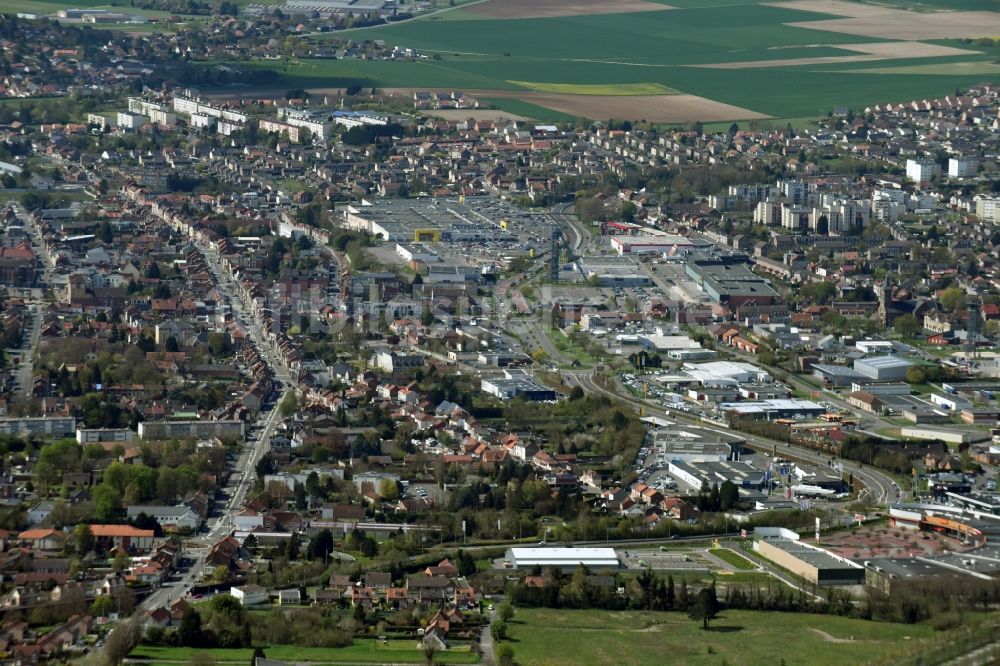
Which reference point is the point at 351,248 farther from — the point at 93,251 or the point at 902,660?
the point at 902,660

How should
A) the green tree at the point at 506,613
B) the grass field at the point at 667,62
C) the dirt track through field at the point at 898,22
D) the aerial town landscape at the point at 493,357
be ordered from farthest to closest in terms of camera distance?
the dirt track through field at the point at 898,22, the grass field at the point at 667,62, the aerial town landscape at the point at 493,357, the green tree at the point at 506,613

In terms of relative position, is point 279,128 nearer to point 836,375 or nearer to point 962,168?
point 962,168

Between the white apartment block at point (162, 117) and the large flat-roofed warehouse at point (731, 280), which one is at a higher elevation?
the large flat-roofed warehouse at point (731, 280)

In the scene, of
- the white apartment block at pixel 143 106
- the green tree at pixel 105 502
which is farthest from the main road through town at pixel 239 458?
the white apartment block at pixel 143 106

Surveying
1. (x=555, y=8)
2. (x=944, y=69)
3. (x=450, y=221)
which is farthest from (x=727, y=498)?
(x=555, y=8)

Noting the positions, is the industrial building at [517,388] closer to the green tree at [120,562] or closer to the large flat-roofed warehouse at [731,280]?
the large flat-roofed warehouse at [731,280]

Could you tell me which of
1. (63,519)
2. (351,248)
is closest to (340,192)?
(351,248)

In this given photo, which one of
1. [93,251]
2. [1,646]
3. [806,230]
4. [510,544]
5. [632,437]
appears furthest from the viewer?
[806,230]
